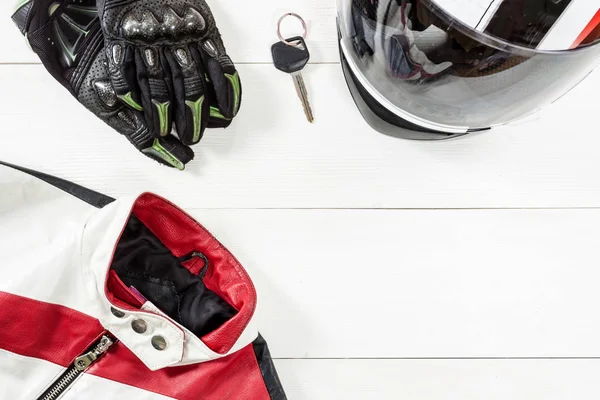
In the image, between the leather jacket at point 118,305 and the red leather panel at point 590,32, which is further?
the leather jacket at point 118,305

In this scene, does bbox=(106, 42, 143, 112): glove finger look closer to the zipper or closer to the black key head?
the black key head

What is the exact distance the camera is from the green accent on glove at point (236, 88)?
0.68 metres

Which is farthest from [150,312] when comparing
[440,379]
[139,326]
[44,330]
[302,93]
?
[440,379]

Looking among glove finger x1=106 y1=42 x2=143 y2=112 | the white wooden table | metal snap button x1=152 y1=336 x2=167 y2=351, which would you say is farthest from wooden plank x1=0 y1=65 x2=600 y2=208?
metal snap button x1=152 y1=336 x2=167 y2=351

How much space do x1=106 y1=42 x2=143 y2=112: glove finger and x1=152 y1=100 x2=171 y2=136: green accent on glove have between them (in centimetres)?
3

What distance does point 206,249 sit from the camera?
2.21 feet

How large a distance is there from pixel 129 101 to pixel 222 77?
119 mm

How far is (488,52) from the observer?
1.85 feet

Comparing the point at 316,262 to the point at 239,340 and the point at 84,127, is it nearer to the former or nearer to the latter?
the point at 239,340

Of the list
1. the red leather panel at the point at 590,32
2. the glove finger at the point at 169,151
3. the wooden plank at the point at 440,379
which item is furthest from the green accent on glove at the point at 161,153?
the red leather panel at the point at 590,32

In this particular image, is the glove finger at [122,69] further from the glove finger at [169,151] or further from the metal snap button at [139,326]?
the metal snap button at [139,326]

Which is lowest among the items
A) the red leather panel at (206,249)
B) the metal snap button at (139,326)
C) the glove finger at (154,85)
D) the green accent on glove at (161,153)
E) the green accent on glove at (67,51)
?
the metal snap button at (139,326)

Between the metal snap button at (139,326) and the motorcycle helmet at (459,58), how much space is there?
39 centimetres

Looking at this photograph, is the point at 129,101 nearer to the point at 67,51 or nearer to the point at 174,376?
the point at 67,51
